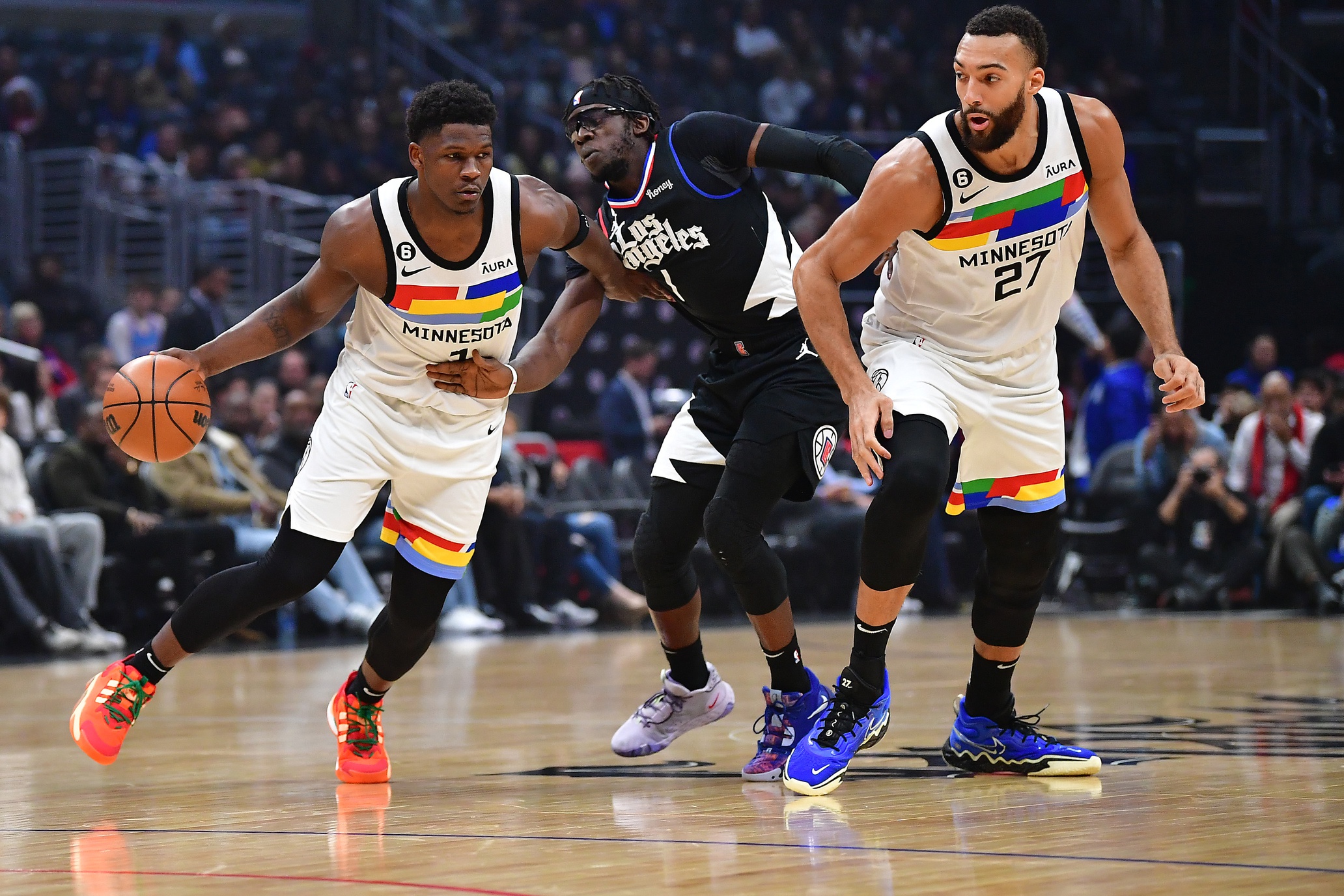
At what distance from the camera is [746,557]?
176 inches

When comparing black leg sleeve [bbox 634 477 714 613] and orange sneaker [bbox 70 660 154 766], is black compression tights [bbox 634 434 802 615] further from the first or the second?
orange sneaker [bbox 70 660 154 766]

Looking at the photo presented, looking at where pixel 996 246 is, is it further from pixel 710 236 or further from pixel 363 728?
pixel 363 728

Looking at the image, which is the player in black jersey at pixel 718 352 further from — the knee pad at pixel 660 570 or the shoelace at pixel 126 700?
the shoelace at pixel 126 700

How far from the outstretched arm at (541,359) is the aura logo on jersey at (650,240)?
0.15m

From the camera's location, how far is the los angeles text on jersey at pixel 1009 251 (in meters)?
4.20

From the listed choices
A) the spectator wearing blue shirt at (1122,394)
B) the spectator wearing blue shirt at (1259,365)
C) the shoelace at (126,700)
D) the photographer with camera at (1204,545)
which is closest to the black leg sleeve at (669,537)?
the shoelace at (126,700)

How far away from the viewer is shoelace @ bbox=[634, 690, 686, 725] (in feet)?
→ 16.1

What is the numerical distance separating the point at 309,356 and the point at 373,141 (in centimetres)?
371

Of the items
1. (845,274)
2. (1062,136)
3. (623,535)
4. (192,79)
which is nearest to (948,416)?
(845,274)

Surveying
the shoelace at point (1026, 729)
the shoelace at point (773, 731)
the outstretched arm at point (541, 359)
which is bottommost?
the shoelace at point (773, 731)

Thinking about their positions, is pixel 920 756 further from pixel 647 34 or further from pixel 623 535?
pixel 647 34

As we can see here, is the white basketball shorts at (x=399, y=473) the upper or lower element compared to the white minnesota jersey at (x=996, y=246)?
lower

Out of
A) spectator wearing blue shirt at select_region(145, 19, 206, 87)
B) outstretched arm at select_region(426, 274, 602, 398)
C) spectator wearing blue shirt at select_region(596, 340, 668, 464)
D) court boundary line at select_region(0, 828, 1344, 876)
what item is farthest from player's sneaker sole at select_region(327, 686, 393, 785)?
spectator wearing blue shirt at select_region(145, 19, 206, 87)

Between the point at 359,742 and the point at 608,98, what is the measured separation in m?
2.01
